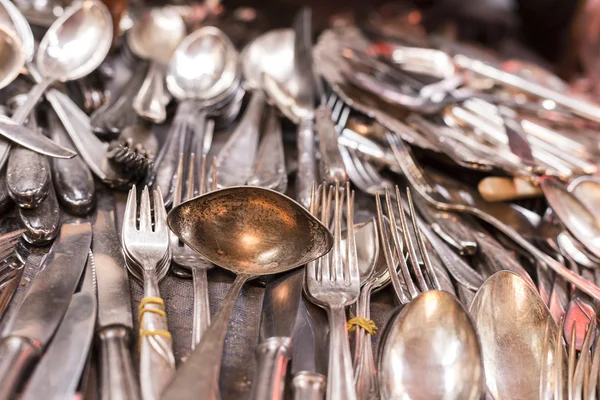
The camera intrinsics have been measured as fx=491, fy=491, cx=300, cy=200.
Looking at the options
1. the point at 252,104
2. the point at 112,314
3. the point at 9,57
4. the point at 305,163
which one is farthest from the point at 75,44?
the point at 112,314

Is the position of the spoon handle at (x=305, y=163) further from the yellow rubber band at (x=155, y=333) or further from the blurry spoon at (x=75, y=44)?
the blurry spoon at (x=75, y=44)

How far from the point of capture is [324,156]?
2.18 feet

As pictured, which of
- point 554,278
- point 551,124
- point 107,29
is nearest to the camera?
point 554,278

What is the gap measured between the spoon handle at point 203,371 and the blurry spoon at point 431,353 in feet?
0.48

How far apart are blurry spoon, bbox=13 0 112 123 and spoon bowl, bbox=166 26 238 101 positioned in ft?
0.38

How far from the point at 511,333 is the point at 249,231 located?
0.29 meters

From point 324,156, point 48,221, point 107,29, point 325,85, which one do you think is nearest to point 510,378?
point 324,156

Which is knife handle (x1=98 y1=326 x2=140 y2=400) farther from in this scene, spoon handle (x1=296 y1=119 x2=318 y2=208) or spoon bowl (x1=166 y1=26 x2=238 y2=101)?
spoon bowl (x1=166 y1=26 x2=238 y2=101)

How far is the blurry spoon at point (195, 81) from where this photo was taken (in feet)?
2.17

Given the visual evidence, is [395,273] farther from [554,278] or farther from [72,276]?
[72,276]

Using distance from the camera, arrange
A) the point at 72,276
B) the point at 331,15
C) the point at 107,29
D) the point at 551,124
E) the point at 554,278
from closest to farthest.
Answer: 1. the point at 72,276
2. the point at 554,278
3. the point at 107,29
4. the point at 551,124
5. the point at 331,15

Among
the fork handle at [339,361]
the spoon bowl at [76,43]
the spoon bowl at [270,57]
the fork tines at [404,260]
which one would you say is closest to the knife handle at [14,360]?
the fork handle at [339,361]

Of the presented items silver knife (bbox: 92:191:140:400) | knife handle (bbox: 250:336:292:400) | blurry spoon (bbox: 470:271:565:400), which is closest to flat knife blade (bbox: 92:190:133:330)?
silver knife (bbox: 92:191:140:400)

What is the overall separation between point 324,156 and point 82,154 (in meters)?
0.31
